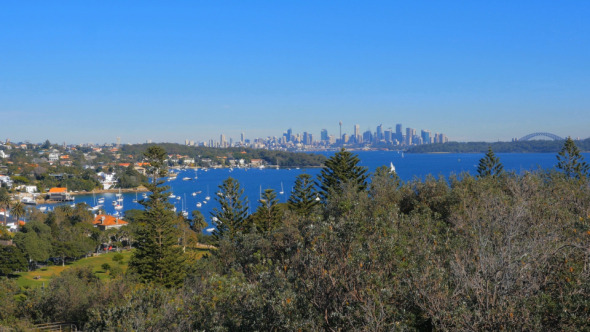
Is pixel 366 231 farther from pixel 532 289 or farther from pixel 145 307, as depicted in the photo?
pixel 145 307

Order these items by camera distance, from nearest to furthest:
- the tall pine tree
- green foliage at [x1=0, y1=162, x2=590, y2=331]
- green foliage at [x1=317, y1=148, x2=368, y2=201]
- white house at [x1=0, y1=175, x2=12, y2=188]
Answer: green foliage at [x1=0, y1=162, x2=590, y2=331] → the tall pine tree → green foliage at [x1=317, y1=148, x2=368, y2=201] → white house at [x1=0, y1=175, x2=12, y2=188]

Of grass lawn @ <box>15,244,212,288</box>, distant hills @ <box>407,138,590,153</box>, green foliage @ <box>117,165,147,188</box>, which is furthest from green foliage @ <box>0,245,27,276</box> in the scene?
distant hills @ <box>407,138,590,153</box>

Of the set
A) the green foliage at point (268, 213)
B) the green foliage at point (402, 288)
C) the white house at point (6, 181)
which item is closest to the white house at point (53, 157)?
the white house at point (6, 181)

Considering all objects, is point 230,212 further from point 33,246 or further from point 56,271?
point 33,246

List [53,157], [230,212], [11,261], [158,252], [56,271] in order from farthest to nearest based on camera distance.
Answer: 1. [53,157]
2. [56,271]
3. [11,261]
4. [230,212]
5. [158,252]

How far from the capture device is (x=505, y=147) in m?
119

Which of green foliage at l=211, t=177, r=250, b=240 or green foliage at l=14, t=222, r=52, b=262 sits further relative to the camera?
green foliage at l=14, t=222, r=52, b=262

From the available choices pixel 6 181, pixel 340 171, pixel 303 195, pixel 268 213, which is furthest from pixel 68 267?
pixel 6 181

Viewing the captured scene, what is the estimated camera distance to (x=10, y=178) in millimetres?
72125

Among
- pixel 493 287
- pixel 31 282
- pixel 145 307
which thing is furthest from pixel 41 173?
pixel 493 287

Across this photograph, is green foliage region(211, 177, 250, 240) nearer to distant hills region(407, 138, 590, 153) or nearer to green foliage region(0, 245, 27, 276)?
green foliage region(0, 245, 27, 276)

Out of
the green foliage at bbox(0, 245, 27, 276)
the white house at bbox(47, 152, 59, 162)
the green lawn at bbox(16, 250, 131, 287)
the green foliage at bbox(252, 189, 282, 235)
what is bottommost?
the green lawn at bbox(16, 250, 131, 287)

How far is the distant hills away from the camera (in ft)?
335

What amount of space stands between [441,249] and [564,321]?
222 cm
